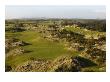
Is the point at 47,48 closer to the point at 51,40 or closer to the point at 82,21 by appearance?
the point at 51,40

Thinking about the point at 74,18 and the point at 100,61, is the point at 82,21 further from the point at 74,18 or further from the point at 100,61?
the point at 100,61

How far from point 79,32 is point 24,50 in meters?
0.50

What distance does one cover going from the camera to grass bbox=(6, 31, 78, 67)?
3451 millimetres

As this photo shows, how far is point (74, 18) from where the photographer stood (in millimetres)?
3492

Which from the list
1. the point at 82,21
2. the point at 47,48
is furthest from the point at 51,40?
the point at 82,21

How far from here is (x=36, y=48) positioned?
3477 millimetres

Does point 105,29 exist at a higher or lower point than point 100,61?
higher

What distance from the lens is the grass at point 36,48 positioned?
345 cm

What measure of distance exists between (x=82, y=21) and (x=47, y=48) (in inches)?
14.9

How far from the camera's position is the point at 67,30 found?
138 inches

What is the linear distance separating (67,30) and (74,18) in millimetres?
119
